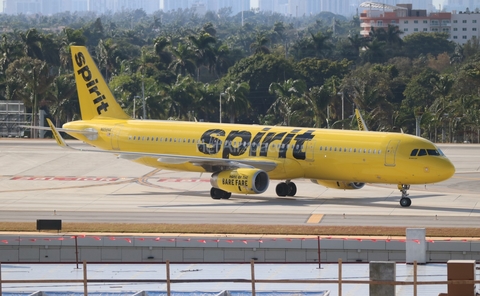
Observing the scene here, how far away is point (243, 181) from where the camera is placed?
56.0 meters

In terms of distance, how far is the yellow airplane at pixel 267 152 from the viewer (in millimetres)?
53906

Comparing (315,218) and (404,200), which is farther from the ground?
(404,200)

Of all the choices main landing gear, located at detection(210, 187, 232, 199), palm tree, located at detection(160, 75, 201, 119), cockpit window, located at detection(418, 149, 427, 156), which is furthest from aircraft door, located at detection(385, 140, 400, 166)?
palm tree, located at detection(160, 75, 201, 119)

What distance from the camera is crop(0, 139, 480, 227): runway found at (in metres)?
50.6

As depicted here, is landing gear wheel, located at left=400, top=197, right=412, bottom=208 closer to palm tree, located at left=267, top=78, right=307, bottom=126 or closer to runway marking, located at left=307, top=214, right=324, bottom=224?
runway marking, located at left=307, top=214, right=324, bottom=224

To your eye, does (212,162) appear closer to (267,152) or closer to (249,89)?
(267,152)

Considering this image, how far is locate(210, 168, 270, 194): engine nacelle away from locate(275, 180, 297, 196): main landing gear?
9.55 ft

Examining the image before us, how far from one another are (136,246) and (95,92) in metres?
30.7

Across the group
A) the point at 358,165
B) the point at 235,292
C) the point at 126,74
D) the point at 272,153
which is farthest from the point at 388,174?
the point at 126,74

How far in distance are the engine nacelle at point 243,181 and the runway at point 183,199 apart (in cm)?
88

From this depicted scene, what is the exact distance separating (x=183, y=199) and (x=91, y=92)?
491 inches

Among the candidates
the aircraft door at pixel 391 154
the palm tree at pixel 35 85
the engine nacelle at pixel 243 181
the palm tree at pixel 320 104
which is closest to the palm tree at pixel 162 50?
the palm tree at pixel 35 85

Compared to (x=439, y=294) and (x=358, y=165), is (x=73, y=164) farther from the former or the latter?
(x=439, y=294)

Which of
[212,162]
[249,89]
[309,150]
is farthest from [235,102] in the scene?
[309,150]
